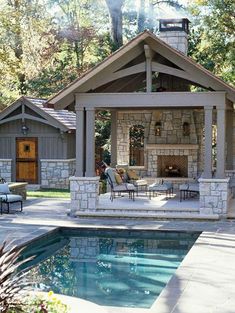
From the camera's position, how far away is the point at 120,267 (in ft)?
34.2

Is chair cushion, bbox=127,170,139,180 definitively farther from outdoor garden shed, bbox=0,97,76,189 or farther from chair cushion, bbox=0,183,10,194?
outdoor garden shed, bbox=0,97,76,189

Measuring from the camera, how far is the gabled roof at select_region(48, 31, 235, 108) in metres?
13.9

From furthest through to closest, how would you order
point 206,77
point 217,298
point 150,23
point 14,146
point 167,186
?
point 150,23 → point 14,146 → point 167,186 → point 206,77 → point 217,298

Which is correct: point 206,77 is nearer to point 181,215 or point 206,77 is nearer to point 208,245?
point 181,215

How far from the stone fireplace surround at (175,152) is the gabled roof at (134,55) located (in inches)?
214

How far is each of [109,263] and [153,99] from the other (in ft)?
17.0

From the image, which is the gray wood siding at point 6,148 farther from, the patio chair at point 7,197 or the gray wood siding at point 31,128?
the patio chair at point 7,197

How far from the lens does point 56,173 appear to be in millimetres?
22266

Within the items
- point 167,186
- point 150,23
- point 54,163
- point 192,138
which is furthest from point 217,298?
point 150,23

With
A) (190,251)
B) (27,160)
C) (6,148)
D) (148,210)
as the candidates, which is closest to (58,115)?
(27,160)

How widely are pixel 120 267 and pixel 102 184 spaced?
1063cm

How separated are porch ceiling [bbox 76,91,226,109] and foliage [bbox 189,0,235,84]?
25.1ft

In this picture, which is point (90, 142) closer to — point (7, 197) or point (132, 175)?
point (7, 197)

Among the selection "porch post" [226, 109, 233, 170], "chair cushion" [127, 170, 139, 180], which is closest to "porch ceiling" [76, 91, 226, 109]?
"porch post" [226, 109, 233, 170]
